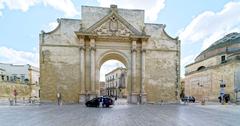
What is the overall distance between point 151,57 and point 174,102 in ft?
19.5

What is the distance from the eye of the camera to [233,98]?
34.2m

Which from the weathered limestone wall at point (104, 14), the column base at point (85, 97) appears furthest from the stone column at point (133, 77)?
the column base at point (85, 97)

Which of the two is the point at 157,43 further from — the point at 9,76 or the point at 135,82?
the point at 9,76

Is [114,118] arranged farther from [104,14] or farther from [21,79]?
[21,79]

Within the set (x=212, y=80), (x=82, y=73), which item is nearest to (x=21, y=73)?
(x=82, y=73)

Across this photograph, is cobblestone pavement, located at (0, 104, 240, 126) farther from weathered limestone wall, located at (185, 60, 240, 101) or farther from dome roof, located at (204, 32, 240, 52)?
dome roof, located at (204, 32, 240, 52)

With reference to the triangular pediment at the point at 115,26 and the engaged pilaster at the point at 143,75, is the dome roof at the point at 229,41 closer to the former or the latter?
the engaged pilaster at the point at 143,75

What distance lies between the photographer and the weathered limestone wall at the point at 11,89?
41847mm

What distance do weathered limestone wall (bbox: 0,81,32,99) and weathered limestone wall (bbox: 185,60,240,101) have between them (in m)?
33.4

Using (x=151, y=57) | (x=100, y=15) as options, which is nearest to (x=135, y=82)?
(x=151, y=57)

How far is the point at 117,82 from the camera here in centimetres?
7469

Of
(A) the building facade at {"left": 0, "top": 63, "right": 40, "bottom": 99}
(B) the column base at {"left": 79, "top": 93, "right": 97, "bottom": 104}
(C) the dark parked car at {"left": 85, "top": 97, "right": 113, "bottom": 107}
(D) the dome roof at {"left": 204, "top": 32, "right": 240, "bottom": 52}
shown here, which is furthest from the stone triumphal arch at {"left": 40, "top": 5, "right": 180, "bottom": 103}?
(A) the building facade at {"left": 0, "top": 63, "right": 40, "bottom": 99}

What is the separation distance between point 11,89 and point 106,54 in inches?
993

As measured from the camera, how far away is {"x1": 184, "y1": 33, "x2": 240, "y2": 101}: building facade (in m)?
34.5
